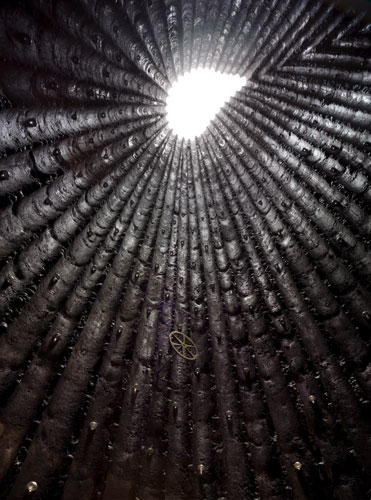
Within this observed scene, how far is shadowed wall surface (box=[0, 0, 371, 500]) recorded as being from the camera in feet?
8.98

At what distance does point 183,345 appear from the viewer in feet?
12.8

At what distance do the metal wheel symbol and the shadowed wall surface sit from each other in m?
0.07

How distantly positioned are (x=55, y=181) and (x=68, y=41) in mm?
1267

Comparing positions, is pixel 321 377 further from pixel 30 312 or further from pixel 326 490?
pixel 30 312

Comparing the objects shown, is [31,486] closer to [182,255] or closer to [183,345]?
[183,345]

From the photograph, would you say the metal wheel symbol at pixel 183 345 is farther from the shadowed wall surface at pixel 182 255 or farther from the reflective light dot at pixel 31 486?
the reflective light dot at pixel 31 486

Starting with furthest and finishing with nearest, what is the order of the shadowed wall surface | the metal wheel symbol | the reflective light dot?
1. the metal wheel symbol
2. the shadowed wall surface
3. the reflective light dot

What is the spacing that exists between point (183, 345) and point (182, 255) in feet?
4.05

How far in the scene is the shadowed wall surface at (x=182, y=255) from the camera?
2738mm

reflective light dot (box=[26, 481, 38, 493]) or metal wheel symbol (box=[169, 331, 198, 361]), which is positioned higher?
metal wheel symbol (box=[169, 331, 198, 361])

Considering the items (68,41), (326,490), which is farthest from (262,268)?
(68,41)

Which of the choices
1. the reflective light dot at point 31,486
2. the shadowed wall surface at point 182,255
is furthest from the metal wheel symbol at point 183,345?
the reflective light dot at point 31,486

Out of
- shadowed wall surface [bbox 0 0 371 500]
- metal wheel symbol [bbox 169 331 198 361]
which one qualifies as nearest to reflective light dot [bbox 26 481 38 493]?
shadowed wall surface [bbox 0 0 371 500]

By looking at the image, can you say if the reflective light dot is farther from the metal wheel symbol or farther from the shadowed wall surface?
the metal wheel symbol
